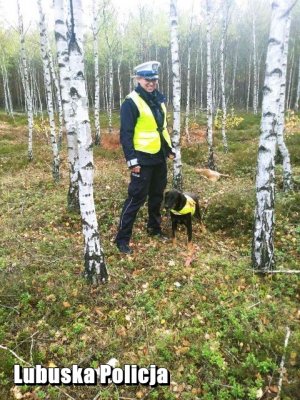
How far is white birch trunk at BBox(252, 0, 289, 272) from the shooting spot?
4465 millimetres

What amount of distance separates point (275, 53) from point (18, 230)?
5.74m

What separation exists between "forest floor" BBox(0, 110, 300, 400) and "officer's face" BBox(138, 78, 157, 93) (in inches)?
110

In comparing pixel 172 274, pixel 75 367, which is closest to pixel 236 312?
pixel 172 274

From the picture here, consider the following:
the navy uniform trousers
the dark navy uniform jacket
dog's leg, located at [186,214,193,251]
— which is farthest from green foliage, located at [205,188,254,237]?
the dark navy uniform jacket

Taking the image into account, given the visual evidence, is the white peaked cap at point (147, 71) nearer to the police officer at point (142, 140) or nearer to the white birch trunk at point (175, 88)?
the police officer at point (142, 140)

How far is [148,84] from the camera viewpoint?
5.55 metres

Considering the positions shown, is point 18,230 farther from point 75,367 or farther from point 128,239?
point 75,367

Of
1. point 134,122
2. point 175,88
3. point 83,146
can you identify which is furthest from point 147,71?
point 175,88

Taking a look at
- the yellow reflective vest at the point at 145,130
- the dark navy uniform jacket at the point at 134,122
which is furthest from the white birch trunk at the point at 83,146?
the yellow reflective vest at the point at 145,130

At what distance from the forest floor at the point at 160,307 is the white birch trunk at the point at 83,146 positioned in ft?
1.18

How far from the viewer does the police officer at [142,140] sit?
549cm

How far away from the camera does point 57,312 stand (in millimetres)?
4582

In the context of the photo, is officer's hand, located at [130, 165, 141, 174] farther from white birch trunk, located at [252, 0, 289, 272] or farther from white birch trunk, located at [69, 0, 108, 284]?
white birch trunk, located at [252, 0, 289, 272]

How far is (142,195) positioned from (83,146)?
1.69 meters
